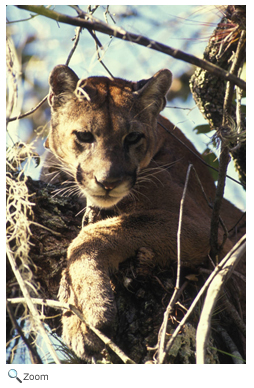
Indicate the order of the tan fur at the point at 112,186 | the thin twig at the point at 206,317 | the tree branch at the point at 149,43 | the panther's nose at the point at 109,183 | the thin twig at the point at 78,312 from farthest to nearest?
the panther's nose at the point at 109,183, the tan fur at the point at 112,186, the thin twig at the point at 78,312, the thin twig at the point at 206,317, the tree branch at the point at 149,43

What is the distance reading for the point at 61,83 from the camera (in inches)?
141

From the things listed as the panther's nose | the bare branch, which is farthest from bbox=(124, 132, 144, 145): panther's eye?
the bare branch

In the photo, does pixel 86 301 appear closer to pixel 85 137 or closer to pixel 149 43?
pixel 85 137

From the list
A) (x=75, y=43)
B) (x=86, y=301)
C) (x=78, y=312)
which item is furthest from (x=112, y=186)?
(x=75, y=43)

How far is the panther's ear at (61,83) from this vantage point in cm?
349

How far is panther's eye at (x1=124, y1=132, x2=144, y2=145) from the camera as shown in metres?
3.61

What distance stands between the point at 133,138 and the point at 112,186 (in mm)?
632

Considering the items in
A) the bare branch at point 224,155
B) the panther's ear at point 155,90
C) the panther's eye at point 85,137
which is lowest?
the bare branch at point 224,155

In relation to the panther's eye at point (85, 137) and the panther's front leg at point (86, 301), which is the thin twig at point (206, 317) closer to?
the panther's front leg at point (86, 301)

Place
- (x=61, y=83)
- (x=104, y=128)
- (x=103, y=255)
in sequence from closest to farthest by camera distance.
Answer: (x=103, y=255)
(x=104, y=128)
(x=61, y=83)

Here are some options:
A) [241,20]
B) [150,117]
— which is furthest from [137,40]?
[150,117]

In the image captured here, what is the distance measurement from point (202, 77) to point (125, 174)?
5.84ft

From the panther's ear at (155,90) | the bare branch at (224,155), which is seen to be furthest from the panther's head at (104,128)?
Result: the bare branch at (224,155)

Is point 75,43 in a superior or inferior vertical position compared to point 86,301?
superior
